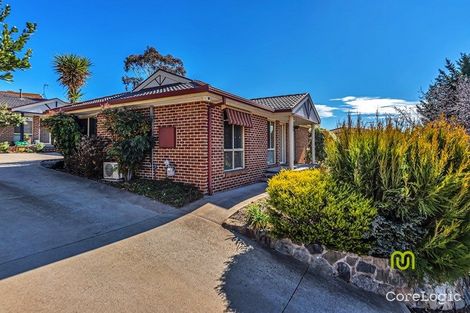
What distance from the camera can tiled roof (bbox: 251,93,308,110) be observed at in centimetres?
1242

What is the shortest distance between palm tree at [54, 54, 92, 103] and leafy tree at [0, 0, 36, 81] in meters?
18.5

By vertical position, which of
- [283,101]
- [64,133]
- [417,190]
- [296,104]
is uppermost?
[283,101]

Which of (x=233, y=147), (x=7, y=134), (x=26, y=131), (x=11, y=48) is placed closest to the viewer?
(x=11, y=48)

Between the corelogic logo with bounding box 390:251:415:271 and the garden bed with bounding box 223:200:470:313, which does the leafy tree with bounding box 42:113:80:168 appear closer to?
the garden bed with bounding box 223:200:470:313

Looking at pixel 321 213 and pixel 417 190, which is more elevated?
pixel 417 190

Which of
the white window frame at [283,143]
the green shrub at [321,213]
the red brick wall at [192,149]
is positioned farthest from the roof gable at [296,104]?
the green shrub at [321,213]

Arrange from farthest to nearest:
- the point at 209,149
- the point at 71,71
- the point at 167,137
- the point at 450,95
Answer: the point at 71,71, the point at 450,95, the point at 167,137, the point at 209,149

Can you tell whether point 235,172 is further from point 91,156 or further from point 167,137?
point 91,156

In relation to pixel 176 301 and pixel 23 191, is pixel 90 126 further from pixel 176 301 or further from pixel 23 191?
pixel 176 301

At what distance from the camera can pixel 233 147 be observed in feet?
33.1

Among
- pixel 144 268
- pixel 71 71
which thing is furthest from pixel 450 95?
pixel 71 71

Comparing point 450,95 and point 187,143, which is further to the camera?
point 450,95

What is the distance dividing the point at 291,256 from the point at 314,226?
74 cm

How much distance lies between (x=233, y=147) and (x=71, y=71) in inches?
729
